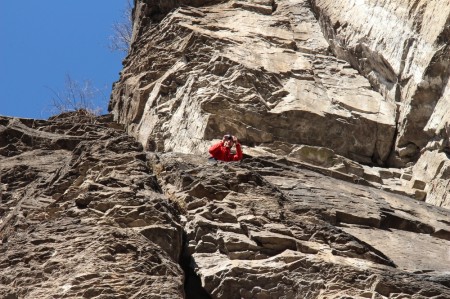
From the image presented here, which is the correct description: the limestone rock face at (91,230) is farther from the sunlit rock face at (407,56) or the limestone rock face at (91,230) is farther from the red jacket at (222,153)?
the sunlit rock face at (407,56)

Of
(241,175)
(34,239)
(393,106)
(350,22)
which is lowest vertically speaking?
(34,239)

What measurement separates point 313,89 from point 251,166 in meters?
5.53

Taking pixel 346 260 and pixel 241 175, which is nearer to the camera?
pixel 346 260

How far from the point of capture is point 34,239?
10.6 metres

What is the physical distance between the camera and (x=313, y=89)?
2036cm

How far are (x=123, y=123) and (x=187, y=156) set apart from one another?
691 centimetres

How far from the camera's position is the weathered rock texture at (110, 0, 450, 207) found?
744 inches

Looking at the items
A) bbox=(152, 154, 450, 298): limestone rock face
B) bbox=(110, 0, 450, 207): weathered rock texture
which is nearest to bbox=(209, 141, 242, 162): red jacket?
bbox=(152, 154, 450, 298): limestone rock face

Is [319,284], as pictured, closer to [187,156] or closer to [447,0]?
[187,156]

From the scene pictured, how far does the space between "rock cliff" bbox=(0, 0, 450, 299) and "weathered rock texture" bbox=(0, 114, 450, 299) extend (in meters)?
0.02

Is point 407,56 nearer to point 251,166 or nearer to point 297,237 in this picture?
point 251,166

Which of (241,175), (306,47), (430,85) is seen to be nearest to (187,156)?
(241,175)

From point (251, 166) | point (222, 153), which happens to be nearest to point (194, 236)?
point (251, 166)

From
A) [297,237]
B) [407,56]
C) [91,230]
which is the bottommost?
[91,230]
